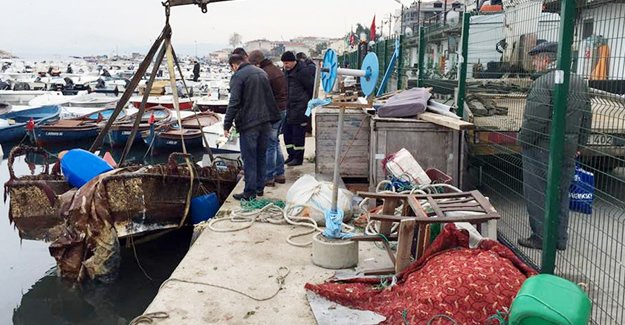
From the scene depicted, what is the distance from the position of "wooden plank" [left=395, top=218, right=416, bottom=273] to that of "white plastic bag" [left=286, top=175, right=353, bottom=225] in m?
1.69

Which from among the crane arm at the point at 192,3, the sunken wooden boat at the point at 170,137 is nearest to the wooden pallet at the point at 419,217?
the crane arm at the point at 192,3

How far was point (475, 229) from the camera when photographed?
4367 millimetres

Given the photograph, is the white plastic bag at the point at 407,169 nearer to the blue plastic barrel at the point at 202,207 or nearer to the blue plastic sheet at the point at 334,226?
the blue plastic sheet at the point at 334,226

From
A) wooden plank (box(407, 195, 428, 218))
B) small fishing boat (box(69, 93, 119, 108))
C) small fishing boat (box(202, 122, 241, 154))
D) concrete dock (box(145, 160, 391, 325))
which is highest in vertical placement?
wooden plank (box(407, 195, 428, 218))

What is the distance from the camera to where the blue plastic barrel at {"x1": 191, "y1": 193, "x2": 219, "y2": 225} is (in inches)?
285

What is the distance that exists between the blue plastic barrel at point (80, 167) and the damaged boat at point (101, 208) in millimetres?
168

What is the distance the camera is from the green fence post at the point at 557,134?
3602 mm

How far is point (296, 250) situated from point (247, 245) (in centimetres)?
47

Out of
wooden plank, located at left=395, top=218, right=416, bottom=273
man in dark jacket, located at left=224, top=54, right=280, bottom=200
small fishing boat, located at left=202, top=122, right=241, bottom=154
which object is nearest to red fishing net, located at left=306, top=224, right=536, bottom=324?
wooden plank, located at left=395, top=218, right=416, bottom=273

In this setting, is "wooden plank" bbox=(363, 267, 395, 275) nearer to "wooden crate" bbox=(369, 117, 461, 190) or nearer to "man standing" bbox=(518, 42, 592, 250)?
"man standing" bbox=(518, 42, 592, 250)

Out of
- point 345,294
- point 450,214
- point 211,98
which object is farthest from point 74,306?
point 211,98

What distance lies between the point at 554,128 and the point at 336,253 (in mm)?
1914

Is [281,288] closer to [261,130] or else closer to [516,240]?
[516,240]

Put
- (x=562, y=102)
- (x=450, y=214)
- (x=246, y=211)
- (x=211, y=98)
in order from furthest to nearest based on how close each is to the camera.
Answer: (x=211, y=98), (x=246, y=211), (x=450, y=214), (x=562, y=102)
